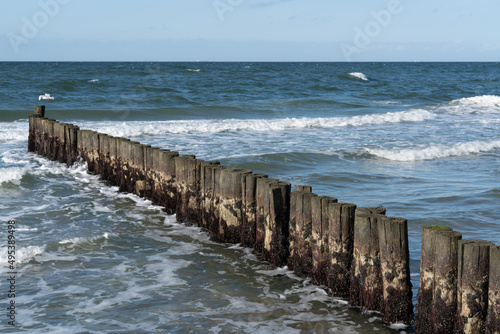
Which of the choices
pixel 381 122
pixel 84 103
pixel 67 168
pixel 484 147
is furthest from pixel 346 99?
pixel 67 168

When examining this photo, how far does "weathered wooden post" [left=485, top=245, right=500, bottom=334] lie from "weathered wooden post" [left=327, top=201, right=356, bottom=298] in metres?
1.43

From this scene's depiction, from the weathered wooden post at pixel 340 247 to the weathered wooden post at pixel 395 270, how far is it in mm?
471

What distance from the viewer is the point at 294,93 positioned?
3819 cm

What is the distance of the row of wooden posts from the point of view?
437cm

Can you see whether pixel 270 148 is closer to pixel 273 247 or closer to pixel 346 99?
pixel 273 247

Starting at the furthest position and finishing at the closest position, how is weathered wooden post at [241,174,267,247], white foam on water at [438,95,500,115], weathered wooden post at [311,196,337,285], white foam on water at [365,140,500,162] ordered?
1. white foam on water at [438,95,500,115]
2. white foam on water at [365,140,500,162]
3. weathered wooden post at [241,174,267,247]
4. weathered wooden post at [311,196,337,285]

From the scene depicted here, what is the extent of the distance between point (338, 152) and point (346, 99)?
21.7 m

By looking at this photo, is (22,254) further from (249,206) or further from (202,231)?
(249,206)

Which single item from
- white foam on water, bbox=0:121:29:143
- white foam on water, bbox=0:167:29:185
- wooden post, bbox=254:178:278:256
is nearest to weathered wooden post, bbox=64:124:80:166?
white foam on water, bbox=0:167:29:185

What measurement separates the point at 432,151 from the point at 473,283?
1070 centimetres


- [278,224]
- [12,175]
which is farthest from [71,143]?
[278,224]

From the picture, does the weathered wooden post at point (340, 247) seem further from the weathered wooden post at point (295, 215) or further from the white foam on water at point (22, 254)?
the white foam on water at point (22, 254)

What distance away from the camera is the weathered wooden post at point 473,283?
4.27 meters

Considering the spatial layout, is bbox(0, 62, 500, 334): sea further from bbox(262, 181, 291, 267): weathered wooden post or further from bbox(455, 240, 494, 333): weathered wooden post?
bbox(455, 240, 494, 333): weathered wooden post
